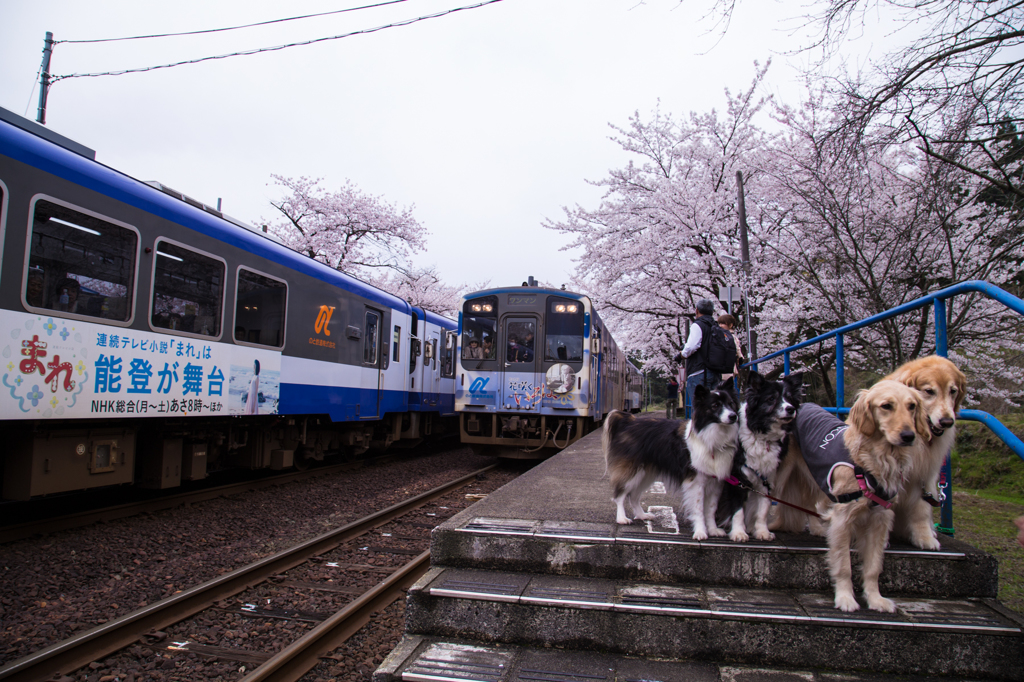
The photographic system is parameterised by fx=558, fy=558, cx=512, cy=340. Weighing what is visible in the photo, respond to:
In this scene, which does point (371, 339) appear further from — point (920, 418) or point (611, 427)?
point (920, 418)

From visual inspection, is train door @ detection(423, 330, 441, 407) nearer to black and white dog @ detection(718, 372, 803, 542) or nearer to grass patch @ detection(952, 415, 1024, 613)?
grass patch @ detection(952, 415, 1024, 613)

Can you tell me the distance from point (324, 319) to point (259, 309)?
4.87ft

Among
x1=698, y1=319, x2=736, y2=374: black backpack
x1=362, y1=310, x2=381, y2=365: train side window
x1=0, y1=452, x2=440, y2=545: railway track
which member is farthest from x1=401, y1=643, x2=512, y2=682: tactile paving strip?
x1=362, y1=310, x2=381, y2=365: train side window

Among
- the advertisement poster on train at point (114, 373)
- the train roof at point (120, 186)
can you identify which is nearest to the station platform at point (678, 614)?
the advertisement poster on train at point (114, 373)

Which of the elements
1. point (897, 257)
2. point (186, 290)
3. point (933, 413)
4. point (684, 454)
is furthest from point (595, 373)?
point (933, 413)

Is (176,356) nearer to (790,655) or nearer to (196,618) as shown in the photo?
(196,618)

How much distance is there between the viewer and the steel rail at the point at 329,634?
280 cm

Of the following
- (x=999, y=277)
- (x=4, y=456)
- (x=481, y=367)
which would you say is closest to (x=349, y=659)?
(x=4, y=456)

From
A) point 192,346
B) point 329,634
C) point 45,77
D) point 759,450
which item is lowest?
point 329,634

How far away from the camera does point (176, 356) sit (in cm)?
574

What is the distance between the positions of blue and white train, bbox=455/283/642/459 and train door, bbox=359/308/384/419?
1.60 metres

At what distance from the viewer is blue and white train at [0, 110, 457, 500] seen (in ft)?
14.3

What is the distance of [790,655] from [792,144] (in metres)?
13.8

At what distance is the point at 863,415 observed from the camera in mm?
2490
